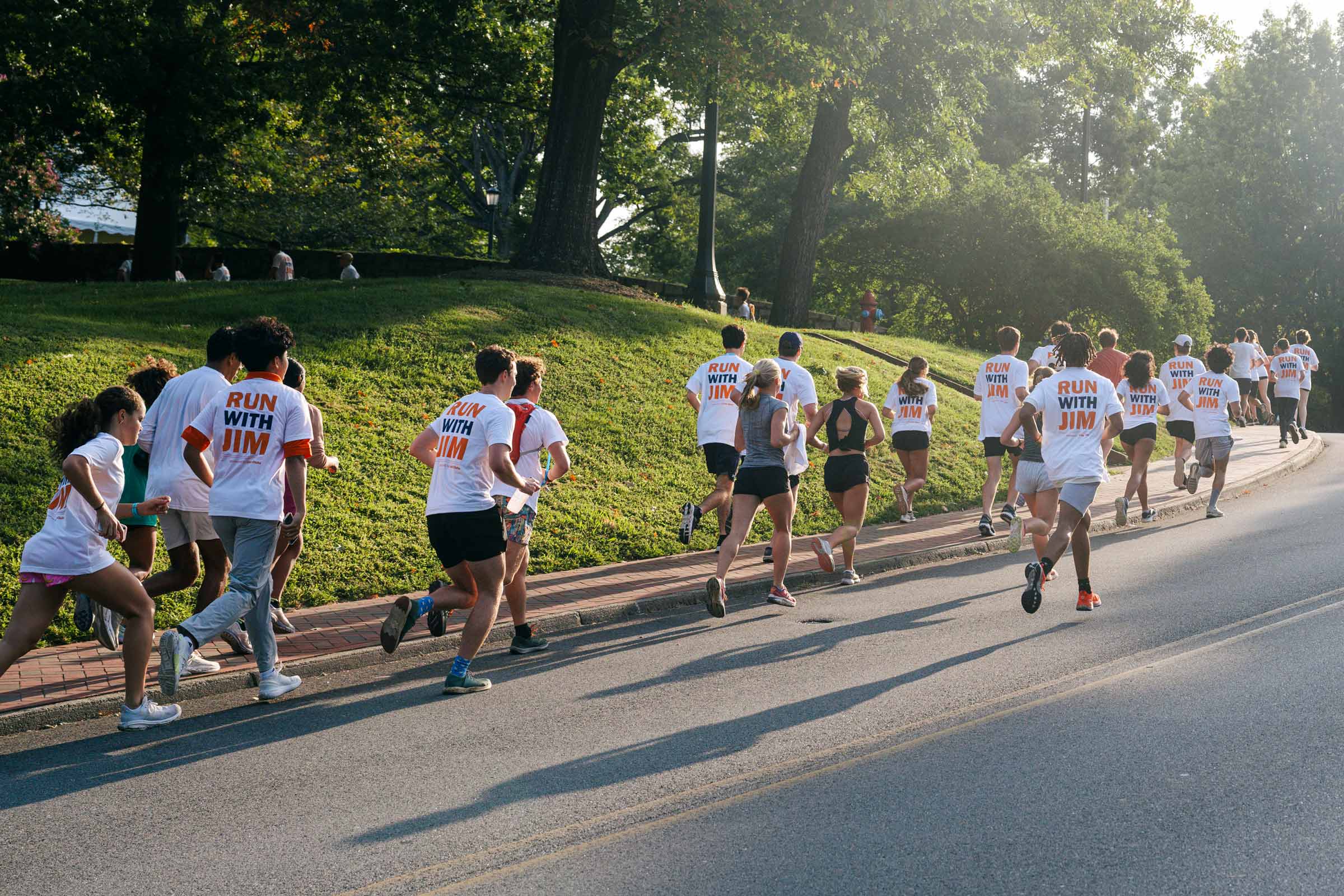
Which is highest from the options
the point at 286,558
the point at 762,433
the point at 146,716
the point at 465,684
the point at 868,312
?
the point at 868,312

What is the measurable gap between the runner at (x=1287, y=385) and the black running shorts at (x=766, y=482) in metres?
15.8

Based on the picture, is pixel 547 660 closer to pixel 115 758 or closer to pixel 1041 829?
pixel 115 758

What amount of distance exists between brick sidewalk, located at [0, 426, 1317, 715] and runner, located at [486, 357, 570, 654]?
2.55 feet

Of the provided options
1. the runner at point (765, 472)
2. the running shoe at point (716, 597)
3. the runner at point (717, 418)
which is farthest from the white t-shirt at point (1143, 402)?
the running shoe at point (716, 597)

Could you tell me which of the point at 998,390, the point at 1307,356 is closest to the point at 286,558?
the point at 998,390

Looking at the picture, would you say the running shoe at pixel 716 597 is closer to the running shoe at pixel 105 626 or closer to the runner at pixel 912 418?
the running shoe at pixel 105 626

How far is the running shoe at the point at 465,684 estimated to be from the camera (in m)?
6.92

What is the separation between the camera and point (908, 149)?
25.3 m

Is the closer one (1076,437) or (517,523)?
(517,523)

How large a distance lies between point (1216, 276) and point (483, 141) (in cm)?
3328

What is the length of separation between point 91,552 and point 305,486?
1.27 meters

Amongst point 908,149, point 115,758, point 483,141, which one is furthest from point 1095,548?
point 483,141

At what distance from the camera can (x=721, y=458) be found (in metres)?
10.7

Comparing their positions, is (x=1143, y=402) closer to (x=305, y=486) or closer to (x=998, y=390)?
(x=998, y=390)
